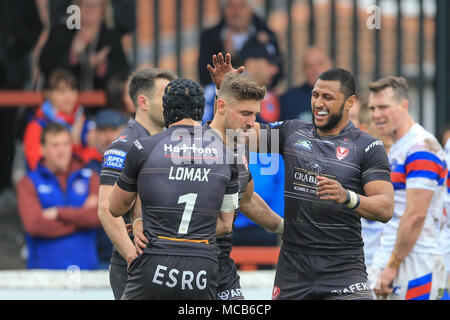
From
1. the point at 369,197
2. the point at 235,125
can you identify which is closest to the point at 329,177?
the point at 369,197

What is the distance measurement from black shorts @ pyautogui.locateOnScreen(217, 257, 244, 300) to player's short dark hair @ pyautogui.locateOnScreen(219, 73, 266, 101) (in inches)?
41.1

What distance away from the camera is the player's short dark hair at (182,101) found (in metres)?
5.33

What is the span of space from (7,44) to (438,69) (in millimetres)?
4818

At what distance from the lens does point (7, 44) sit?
10.2 m

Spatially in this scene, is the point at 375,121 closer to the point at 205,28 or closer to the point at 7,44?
the point at 205,28

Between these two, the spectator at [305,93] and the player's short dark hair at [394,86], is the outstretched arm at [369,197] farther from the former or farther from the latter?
the spectator at [305,93]

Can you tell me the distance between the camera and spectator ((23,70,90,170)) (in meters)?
9.48

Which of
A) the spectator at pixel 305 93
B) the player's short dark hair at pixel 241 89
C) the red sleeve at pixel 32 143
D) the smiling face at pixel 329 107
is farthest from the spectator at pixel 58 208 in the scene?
the player's short dark hair at pixel 241 89

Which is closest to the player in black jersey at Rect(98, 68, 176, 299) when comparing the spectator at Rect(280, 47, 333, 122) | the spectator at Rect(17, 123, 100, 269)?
the spectator at Rect(17, 123, 100, 269)

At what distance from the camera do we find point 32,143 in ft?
30.8

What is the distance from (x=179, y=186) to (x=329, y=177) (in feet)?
4.15

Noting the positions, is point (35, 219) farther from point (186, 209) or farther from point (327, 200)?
A: point (186, 209)
